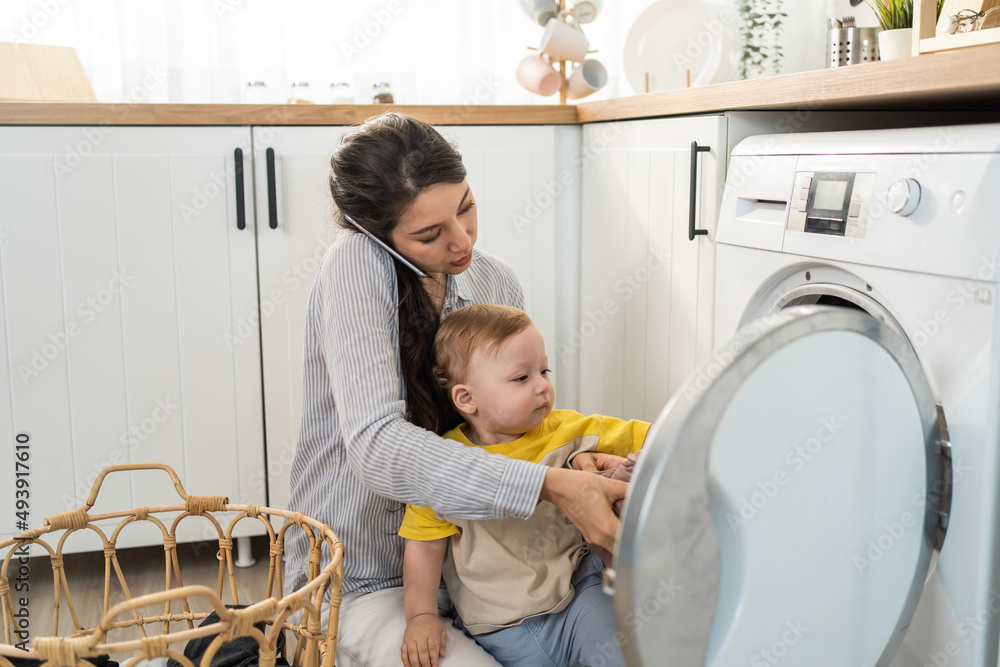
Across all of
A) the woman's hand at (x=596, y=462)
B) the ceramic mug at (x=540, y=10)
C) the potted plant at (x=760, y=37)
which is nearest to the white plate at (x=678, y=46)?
the potted plant at (x=760, y=37)

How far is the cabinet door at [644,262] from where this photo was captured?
4.64ft

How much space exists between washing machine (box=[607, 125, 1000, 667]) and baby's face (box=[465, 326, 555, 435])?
0.35 meters

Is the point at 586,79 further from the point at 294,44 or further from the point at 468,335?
the point at 468,335


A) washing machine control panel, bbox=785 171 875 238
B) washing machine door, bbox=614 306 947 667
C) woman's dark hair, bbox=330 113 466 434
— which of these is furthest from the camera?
woman's dark hair, bbox=330 113 466 434

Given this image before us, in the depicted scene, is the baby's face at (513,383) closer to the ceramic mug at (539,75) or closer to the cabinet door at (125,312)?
the cabinet door at (125,312)

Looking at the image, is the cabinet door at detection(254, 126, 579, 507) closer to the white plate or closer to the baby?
the white plate

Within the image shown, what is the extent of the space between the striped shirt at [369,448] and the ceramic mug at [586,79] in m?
1.12

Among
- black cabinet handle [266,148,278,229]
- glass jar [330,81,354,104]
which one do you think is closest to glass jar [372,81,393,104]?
glass jar [330,81,354,104]

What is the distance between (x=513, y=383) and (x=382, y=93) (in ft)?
4.74

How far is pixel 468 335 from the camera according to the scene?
106cm

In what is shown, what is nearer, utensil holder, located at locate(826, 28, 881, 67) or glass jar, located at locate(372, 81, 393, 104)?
utensil holder, located at locate(826, 28, 881, 67)

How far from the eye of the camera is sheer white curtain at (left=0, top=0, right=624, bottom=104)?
219 cm

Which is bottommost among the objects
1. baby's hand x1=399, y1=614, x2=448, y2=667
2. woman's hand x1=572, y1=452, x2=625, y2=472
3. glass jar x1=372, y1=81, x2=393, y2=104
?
baby's hand x1=399, y1=614, x2=448, y2=667

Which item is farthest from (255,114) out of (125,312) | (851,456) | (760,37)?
(851,456)
